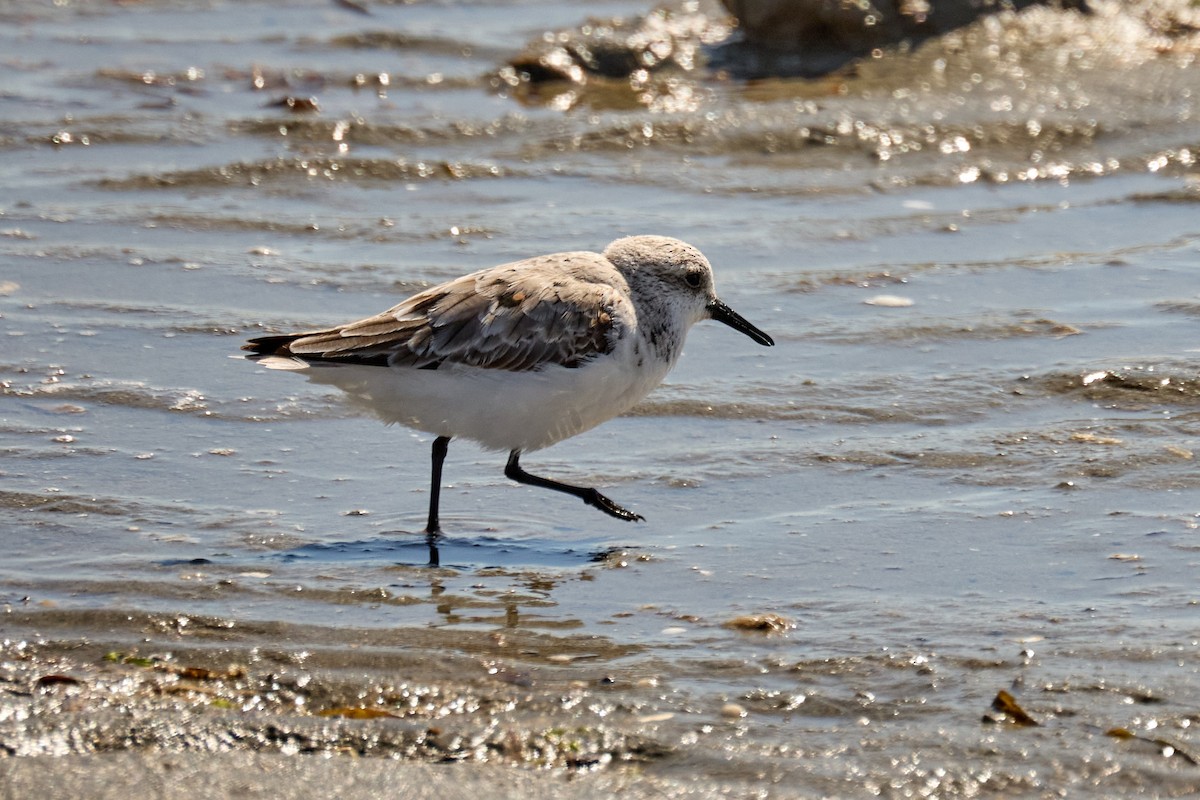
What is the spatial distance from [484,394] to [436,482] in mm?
398

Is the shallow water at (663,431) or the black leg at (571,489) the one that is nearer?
the shallow water at (663,431)

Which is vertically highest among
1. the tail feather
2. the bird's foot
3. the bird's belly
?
the tail feather

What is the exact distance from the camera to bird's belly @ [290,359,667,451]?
6.18m

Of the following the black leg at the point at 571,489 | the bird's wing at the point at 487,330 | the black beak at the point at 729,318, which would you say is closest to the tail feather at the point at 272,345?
the bird's wing at the point at 487,330

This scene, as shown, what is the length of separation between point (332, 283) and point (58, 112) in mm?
4026

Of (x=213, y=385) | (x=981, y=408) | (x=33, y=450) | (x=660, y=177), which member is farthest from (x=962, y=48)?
(x=33, y=450)

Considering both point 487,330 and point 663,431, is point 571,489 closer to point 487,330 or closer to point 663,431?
point 487,330

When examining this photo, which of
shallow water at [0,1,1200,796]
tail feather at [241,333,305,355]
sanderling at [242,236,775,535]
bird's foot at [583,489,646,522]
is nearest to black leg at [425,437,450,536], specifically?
sanderling at [242,236,775,535]

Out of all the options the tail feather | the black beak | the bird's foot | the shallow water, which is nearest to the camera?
the shallow water

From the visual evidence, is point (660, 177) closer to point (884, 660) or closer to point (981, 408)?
point (981, 408)

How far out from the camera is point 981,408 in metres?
7.40

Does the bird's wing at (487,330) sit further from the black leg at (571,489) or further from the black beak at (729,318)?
the black beak at (729,318)

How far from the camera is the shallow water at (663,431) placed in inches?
181

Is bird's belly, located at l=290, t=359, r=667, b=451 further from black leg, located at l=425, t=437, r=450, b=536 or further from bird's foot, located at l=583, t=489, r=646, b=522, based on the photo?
bird's foot, located at l=583, t=489, r=646, b=522
